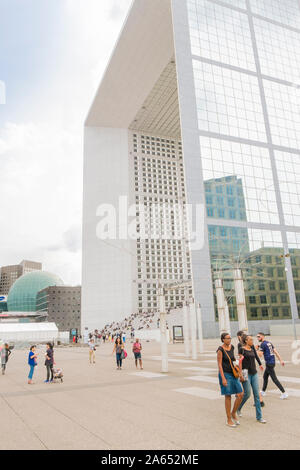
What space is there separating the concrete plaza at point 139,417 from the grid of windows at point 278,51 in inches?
2579

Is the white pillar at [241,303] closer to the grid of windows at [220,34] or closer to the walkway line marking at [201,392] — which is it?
the walkway line marking at [201,392]

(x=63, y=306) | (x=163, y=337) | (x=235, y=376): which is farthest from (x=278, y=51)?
(x=63, y=306)

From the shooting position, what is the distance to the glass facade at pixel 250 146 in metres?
52.5

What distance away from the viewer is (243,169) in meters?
56.1

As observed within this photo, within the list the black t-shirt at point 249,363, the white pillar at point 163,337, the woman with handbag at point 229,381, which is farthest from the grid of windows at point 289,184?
the woman with handbag at point 229,381

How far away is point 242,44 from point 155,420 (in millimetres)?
69646

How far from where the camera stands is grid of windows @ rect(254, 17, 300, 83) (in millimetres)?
64375

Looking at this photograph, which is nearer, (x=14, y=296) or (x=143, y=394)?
(x=143, y=394)

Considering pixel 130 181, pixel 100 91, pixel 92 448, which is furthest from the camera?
pixel 130 181

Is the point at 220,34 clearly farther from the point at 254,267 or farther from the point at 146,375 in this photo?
the point at 146,375

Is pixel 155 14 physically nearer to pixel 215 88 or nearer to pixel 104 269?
pixel 215 88

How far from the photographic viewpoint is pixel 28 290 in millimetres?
134250

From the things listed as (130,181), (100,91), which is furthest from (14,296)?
(100,91)

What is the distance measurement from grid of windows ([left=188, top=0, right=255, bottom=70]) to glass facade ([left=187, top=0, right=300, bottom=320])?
7.6 inches
